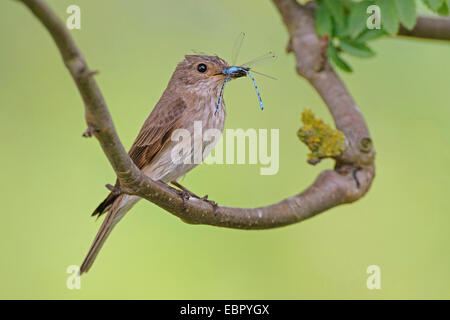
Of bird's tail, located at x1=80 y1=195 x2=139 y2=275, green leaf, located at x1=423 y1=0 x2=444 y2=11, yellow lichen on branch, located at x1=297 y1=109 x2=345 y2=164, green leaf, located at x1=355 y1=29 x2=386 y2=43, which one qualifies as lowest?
bird's tail, located at x1=80 y1=195 x2=139 y2=275

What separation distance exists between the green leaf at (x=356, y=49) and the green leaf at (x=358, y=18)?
0.16 meters

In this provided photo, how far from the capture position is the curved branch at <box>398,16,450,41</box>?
406cm

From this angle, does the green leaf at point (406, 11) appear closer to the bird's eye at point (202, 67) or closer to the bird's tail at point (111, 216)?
the bird's eye at point (202, 67)

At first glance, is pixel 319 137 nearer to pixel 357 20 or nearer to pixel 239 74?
pixel 239 74

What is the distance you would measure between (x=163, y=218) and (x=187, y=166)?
163 centimetres

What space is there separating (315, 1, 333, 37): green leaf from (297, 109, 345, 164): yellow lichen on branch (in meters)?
0.54

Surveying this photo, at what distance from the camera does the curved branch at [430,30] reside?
406 cm

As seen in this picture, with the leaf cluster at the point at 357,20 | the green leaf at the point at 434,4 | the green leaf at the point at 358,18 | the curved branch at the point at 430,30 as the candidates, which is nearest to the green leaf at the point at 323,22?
the leaf cluster at the point at 357,20

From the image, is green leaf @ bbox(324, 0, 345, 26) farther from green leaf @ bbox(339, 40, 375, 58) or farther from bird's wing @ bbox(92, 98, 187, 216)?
bird's wing @ bbox(92, 98, 187, 216)

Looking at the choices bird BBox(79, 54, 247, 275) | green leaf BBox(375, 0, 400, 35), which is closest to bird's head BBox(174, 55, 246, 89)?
bird BBox(79, 54, 247, 275)

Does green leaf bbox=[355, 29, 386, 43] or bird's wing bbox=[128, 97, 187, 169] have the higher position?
green leaf bbox=[355, 29, 386, 43]

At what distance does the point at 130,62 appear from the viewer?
5.79m

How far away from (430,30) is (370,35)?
67 centimetres

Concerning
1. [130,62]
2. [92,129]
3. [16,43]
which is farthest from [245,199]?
[92,129]
